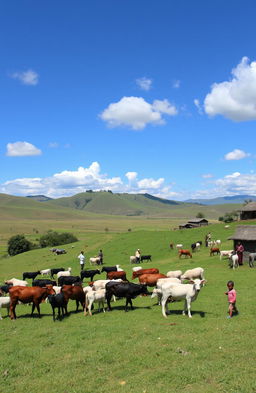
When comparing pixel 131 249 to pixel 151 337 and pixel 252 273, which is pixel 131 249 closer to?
pixel 252 273

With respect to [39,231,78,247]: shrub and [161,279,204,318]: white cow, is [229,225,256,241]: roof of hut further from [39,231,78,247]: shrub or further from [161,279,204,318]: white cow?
[39,231,78,247]: shrub

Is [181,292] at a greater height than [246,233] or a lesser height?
lesser

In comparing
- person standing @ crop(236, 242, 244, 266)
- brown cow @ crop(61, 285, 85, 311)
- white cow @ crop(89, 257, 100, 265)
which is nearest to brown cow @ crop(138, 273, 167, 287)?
brown cow @ crop(61, 285, 85, 311)

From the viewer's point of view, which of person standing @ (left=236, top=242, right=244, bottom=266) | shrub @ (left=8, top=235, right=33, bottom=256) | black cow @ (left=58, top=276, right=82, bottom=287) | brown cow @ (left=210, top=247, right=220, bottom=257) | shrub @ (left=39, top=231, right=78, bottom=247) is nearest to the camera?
black cow @ (left=58, top=276, right=82, bottom=287)

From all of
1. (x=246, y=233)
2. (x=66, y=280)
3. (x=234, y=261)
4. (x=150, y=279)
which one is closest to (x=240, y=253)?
(x=234, y=261)

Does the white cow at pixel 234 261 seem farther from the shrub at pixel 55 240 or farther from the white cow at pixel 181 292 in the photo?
the shrub at pixel 55 240

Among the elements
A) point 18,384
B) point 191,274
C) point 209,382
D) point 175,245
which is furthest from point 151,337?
point 175,245

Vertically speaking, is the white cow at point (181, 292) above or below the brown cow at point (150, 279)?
above

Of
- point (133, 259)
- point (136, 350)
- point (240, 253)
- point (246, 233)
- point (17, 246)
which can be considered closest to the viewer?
point (136, 350)

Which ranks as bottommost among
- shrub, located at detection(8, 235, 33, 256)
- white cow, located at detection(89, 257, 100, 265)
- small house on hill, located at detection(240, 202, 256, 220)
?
shrub, located at detection(8, 235, 33, 256)

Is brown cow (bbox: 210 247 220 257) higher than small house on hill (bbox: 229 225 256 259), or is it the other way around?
small house on hill (bbox: 229 225 256 259)

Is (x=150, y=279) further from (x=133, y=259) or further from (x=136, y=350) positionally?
(x=133, y=259)

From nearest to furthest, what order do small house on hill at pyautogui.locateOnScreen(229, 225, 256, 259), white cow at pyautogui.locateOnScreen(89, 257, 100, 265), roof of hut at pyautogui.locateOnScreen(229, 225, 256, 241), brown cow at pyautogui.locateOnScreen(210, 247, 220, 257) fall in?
small house on hill at pyautogui.locateOnScreen(229, 225, 256, 259) → roof of hut at pyautogui.locateOnScreen(229, 225, 256, 241) → brown cow at pyautogui.locateOnScreen(210, 247, 220, 257) → white cow at pyautogui.locateOnScreen(89, 257, 100, 265)

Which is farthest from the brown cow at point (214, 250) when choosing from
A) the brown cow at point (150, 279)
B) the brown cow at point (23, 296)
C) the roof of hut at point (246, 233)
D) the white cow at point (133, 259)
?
the brown cow at point (23, 296)
